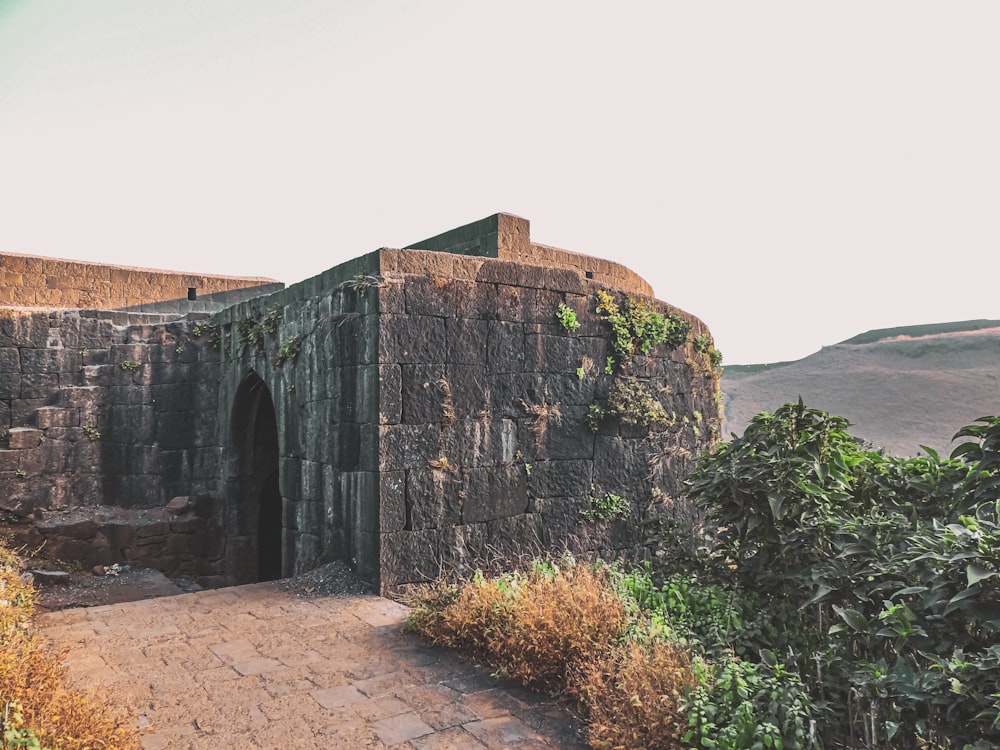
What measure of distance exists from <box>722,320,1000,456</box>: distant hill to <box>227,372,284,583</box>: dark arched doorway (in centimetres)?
2214

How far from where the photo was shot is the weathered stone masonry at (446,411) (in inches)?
246

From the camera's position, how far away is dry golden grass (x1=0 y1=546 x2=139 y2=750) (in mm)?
2773

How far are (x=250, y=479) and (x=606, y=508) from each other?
5.79 metres

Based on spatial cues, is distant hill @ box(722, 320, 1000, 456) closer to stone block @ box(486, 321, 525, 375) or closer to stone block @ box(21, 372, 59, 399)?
stone block @ box(486, 321, 525, 375)

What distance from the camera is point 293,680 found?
163 inches

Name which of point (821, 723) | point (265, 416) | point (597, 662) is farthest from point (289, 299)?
point (821, 723)

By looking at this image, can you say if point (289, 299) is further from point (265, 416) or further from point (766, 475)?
point (766, 475)

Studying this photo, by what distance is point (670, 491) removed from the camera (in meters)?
8.67

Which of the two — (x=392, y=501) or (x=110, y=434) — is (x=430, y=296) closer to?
(x=392, y=501)

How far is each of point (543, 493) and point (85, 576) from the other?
6905 mm

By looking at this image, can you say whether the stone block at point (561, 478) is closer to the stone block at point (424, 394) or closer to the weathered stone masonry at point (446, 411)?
the weathered stone masonry at point (446, 411)

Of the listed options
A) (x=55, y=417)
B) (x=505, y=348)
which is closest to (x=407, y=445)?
(x=505, y=348)

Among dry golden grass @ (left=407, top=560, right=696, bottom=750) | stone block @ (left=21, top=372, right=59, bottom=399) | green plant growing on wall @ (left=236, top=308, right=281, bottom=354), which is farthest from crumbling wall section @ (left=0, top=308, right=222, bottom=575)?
dry golden grass @ (left=407, top=560, right=696, bottom=750)

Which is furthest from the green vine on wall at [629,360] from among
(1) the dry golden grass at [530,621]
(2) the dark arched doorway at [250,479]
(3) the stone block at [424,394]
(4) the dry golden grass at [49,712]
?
(4) the dry golden grass at [49,712]
